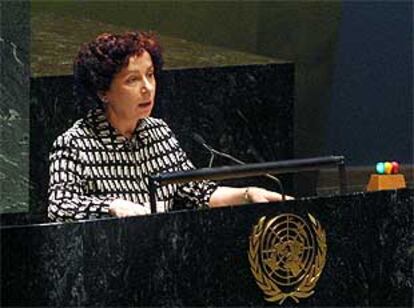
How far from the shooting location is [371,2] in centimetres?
684

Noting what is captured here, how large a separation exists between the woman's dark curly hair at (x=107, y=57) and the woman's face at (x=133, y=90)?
0.02 metres

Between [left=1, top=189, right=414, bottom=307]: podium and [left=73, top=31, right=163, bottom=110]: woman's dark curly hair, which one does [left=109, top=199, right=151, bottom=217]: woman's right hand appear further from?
[left=73, top=31, right=163, bottom=110]: woman's dark curly hair

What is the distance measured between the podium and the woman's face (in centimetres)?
50

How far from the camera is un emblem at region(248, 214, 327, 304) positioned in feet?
12.5

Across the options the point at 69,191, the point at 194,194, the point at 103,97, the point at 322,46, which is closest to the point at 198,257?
the point at 69,191

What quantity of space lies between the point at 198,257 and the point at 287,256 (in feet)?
0.87

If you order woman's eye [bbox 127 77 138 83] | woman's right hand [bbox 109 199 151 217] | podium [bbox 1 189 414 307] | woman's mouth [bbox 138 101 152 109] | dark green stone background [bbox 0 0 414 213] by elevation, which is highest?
dark green stone background [bbox 0 0 414 213]

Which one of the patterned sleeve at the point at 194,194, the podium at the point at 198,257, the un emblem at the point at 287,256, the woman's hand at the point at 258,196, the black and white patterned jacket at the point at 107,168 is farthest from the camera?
the patterned sleeve at the point at 194,194

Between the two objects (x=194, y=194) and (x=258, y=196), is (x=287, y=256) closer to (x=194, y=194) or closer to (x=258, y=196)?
(x=258, y=196)

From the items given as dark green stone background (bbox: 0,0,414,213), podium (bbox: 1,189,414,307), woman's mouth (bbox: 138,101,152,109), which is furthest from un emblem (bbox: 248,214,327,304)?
dark green stone background (bbox: 0,0,414,213)

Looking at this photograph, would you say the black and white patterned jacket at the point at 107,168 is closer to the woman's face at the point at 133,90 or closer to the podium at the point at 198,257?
the woman's face at the point at 133,90

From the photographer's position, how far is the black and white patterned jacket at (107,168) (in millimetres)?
3959

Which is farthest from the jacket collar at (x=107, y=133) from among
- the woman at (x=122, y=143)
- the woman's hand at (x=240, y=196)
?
the woman's hand at (x=240, y=196)

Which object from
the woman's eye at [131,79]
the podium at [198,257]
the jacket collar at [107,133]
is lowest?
the podium at [198,257]
